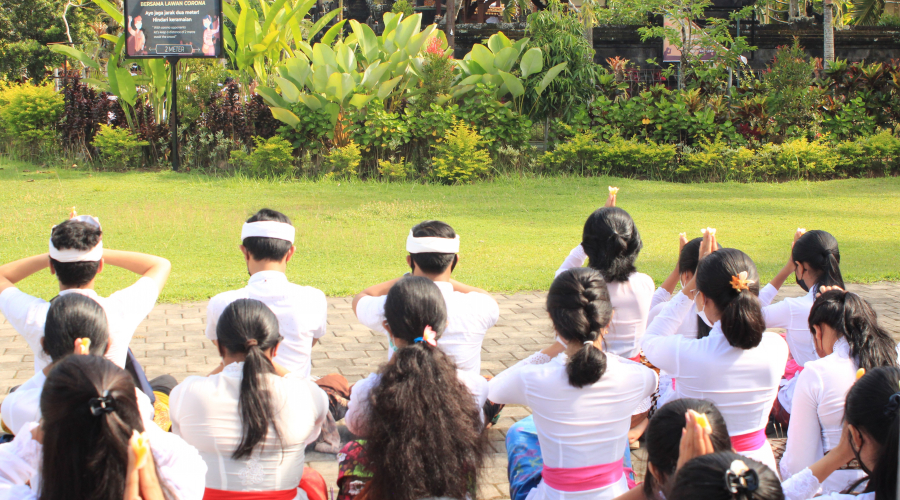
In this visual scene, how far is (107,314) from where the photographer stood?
122 inches

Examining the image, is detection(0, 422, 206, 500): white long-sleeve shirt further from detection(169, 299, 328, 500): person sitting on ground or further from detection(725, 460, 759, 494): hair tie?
detection(725, 460, 759, 494): hair tie

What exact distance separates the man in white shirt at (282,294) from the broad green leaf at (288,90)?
32.6ft

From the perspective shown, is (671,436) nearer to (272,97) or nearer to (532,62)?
(272,97)

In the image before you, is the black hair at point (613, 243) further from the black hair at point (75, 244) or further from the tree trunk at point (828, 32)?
the tree trunk at point (828, 32)

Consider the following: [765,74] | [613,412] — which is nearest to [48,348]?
[613,412]

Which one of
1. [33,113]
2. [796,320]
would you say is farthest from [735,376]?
[33,113]

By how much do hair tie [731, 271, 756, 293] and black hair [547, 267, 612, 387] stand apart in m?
0.50

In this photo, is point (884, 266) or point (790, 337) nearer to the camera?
point (790, 337)

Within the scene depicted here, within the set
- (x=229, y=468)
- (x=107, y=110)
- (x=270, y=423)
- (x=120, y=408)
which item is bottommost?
(x=229, y=468)

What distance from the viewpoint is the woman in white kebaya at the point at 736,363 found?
9.26 ft

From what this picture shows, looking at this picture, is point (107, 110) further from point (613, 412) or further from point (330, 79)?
point (613, 412)

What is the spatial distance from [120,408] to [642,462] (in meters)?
2.50

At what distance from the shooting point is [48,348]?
8.72 ft

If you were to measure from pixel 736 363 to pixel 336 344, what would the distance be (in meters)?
3.28
